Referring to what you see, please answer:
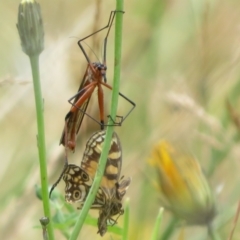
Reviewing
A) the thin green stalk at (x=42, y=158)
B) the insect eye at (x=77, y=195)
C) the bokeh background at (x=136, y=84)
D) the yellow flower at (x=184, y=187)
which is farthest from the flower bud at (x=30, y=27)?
the bokeh background at (x=136, y=84)

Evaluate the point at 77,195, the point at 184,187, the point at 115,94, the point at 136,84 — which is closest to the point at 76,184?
the point at 77,195

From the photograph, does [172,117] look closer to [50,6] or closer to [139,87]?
[139,87]

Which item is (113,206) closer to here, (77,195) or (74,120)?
(77,195)

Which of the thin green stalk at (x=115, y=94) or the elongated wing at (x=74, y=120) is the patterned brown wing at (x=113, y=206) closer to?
the thin green stalk at (x=115, y=94)

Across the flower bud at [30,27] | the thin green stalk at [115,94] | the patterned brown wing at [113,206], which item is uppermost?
the flower bud at [30,27]

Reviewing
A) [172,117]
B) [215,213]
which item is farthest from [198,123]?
[215,213]

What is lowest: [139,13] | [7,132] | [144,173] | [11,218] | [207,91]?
[11,218]
